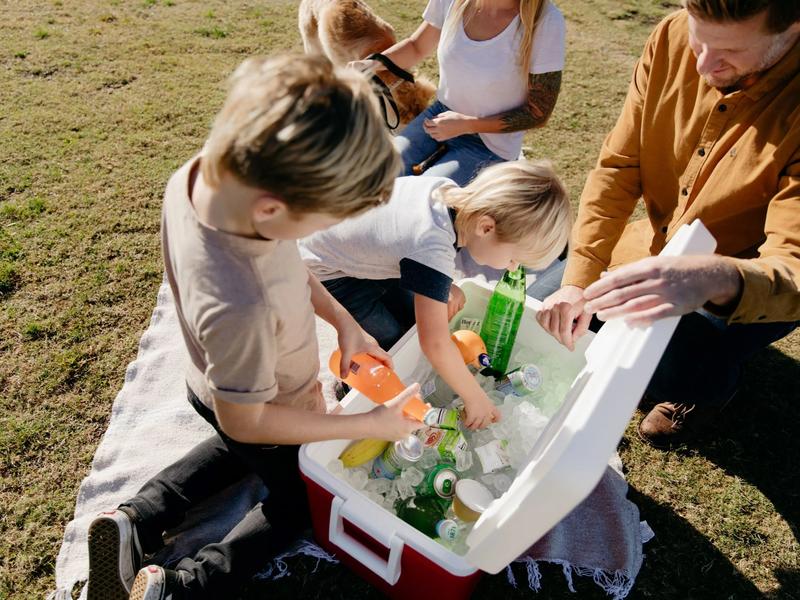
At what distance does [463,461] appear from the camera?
1.77m

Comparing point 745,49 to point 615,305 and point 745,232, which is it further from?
point 615,305

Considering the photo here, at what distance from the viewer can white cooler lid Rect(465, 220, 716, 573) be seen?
0.99 m

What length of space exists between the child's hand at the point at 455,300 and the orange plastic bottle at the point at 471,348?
8 centimetres

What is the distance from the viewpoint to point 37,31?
14.8 ft

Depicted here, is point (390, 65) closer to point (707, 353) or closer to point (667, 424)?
point (707, 353)

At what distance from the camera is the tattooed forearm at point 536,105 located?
250 cm

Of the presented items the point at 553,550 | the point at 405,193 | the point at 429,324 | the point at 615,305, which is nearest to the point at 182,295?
the point at 429,324

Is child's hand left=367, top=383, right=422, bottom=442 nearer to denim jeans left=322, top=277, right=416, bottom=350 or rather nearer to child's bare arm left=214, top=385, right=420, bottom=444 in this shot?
child's bare arm left=214, top=385, right=420, bottom=444

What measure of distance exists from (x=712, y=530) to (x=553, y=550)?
0.61 metres

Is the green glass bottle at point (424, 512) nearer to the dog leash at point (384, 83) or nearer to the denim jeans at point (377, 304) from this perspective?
the denim jeans at point (377, 304)

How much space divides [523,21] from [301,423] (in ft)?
6.28

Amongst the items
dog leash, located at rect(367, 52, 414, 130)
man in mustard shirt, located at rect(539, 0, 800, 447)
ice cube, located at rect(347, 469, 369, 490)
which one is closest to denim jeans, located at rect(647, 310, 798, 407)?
man in mustard shirt, located at rect(539, 0, 800, 447)

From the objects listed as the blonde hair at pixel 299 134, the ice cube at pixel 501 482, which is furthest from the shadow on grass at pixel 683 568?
the blonde hair at pixel 299 134

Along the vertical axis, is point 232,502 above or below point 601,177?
below
